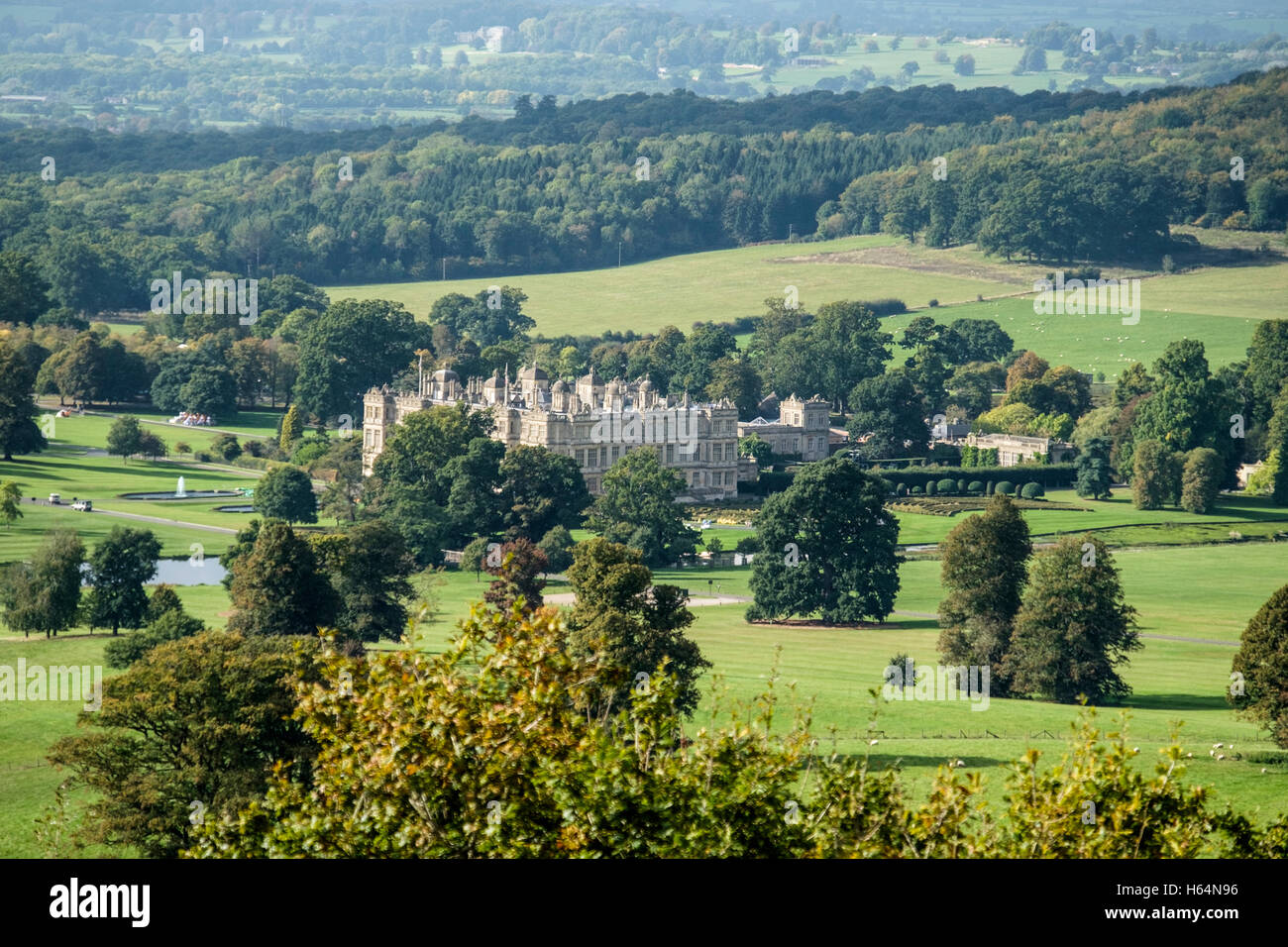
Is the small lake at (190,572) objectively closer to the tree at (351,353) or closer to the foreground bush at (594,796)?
the tree at (351,353)

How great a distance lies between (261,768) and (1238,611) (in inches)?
2211

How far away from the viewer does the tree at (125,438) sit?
12762cm

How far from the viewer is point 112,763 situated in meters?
44.8

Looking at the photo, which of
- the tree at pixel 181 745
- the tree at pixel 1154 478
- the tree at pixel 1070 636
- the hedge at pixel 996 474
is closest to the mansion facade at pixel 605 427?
the hedge at pixel 996 474

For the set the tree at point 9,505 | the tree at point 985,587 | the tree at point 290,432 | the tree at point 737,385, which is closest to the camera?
the tree at point 985,587

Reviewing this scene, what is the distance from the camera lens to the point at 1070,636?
70.4 m

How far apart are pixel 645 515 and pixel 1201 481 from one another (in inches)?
1389
